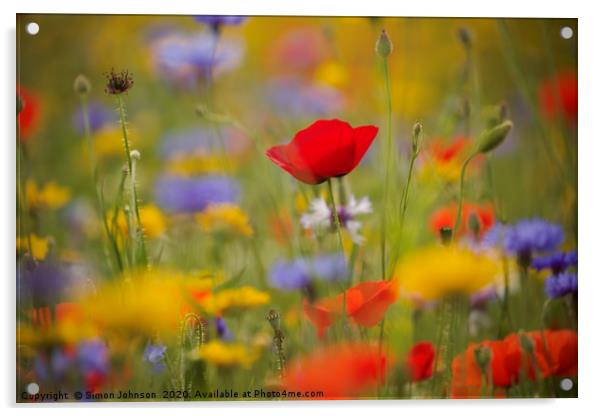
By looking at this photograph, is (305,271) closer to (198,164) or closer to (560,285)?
(198,164)

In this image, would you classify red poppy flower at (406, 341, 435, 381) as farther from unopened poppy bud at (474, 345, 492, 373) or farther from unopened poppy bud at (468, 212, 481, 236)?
unopened poppy bud at (468, 212, 481, 236)

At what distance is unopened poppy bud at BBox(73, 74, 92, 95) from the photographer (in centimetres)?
157

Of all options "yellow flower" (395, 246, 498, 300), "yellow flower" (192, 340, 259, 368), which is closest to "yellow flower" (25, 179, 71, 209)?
"yellow flower" (192, 340, 259, 368)

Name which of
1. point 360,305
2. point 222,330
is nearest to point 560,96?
point 360,305

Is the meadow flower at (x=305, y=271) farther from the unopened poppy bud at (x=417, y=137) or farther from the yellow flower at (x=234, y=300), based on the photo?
the unopened poppy bud at (x=417, y=137)

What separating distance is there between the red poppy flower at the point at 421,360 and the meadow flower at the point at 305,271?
0.17 m

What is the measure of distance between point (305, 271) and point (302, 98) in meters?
0.29

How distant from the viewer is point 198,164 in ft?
5.20

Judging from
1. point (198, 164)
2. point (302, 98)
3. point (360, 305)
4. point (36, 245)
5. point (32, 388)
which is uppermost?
point (302, 98)

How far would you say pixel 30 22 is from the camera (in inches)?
61.5

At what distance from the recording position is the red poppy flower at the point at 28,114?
5.12 ft

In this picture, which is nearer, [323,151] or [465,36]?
[323,151]
